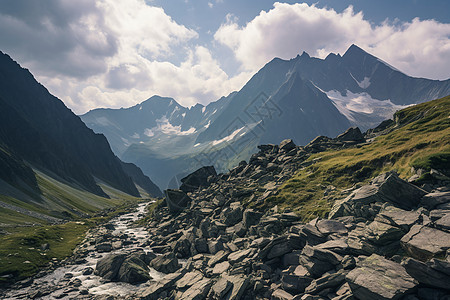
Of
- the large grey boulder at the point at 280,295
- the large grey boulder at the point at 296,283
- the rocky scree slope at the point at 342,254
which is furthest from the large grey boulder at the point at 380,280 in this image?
the large grey boulder at the point at 280,295

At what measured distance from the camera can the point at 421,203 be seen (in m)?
26.5

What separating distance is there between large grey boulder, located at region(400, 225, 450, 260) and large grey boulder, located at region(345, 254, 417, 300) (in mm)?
1813

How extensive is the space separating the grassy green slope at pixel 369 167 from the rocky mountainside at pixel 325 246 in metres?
0.28

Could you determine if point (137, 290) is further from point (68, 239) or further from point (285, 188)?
point (68, 239)

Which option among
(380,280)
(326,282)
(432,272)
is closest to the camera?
(432,272)

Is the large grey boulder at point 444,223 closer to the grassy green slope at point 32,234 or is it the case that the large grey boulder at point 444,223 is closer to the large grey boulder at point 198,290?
the large grey boulder at point 198,290

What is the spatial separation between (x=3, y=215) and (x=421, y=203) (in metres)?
109

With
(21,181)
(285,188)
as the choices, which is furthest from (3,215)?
(285,188)

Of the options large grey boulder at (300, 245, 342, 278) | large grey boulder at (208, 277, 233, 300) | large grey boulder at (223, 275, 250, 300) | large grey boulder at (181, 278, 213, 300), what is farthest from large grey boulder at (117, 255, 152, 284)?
large grey boulder at (300, 245, 342, 278)

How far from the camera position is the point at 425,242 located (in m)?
19.0

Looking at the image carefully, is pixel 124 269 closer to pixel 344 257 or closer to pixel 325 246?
pixel 325 246

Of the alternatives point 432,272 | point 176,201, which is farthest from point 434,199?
point 176,201

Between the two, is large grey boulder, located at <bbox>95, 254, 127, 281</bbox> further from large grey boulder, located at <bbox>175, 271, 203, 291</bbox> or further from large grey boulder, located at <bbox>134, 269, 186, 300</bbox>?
large grey boulder, located at <bbox>175, 271, 203, 291</bbox>

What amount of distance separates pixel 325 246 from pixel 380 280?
6.70 metres
